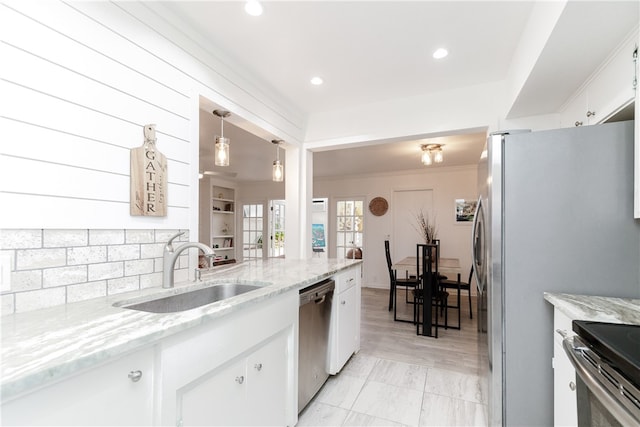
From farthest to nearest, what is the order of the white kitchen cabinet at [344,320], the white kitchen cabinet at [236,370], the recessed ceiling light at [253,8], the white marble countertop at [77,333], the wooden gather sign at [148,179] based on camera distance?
the white kitchen cabinet at [344,320] < the recessed ceiling light at [253,8] < the wooden gather sign at [148,179] < the white kitchen cabinet at [236,370] < the white marble countertop at [77,333]

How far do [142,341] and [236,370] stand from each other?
0.52 meters

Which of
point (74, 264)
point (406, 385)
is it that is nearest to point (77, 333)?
point (74, 264)

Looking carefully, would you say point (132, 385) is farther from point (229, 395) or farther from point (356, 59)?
point (356, 59)

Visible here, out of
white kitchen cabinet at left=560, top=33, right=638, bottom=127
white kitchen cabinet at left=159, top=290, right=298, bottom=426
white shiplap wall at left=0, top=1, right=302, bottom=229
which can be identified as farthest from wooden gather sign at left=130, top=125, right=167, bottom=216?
white kitchen cabinet at left=560, top=33, right=638, bottom=127

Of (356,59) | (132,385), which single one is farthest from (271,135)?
(132,385)

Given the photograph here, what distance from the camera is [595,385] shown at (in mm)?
865

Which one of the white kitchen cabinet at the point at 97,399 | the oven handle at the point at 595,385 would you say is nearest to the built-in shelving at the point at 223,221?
the white kitchen cabinet at the point at 97,399

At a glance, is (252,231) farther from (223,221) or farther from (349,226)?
(349,226)

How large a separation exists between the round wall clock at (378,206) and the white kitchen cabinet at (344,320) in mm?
3417

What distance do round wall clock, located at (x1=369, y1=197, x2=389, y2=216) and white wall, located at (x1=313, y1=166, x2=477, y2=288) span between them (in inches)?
2.8

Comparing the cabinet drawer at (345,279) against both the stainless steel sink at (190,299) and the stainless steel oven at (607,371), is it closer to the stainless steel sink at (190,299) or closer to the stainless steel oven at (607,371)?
the stainless steel sink at (190,299)

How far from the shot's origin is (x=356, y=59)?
207 centimetres

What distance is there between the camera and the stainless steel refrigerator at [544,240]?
1395mm

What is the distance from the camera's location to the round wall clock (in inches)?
237
